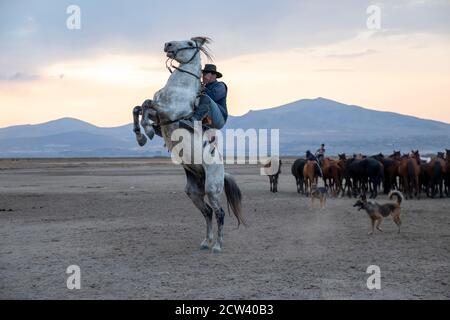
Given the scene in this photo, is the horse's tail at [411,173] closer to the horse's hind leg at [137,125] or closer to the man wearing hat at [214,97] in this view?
the man wearing hat at [214,97]

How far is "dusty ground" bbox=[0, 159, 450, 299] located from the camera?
22.4 ft

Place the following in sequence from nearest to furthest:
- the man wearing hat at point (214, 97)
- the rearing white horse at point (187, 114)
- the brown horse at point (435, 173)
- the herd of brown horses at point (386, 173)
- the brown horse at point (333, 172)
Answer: the rearing white horse at point (187, 114) < the man wearing hat at point (214, 97) < the herd of brown horses at point (386, 173) < the brown horse at point (435, 173) < the brown horse at point (333, 172)

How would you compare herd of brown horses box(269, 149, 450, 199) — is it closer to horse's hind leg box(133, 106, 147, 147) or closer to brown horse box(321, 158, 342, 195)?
brown horse box(321, 158, 342, 195)

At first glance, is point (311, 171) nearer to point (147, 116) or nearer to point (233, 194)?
point (233, 194)

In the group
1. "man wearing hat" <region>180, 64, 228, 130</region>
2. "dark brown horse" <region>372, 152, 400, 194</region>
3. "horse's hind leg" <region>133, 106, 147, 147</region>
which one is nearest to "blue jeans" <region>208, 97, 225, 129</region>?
"man wearing hat" <region>180, 64, 228, 130</region>

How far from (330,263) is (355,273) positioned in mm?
751

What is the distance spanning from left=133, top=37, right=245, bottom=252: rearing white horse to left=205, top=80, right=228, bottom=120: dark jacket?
0.35 meters

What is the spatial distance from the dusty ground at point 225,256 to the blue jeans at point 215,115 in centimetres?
211

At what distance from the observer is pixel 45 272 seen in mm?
7906

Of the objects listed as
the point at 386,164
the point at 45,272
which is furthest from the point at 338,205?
the point at 45,272

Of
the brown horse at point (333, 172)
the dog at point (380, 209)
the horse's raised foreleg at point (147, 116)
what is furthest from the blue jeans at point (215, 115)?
the brown horse at point (333, 172)

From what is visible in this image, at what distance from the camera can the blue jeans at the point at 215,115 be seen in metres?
9.18
